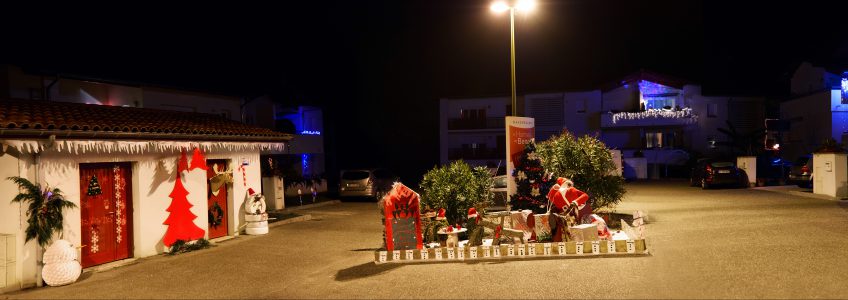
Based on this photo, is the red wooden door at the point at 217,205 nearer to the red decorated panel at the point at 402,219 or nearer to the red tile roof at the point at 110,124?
the red tile roof at the point at 110,124

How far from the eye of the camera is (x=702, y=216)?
1454 centimetres

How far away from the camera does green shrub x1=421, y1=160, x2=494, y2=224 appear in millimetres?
11305

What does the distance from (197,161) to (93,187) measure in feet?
7.34

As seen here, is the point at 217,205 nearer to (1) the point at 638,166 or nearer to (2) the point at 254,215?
(2) the point at 254,215

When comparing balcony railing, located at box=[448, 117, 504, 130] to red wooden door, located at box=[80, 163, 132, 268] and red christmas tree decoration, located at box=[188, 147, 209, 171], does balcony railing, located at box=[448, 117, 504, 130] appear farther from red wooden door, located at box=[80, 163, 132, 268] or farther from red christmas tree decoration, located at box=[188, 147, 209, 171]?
red wooden door, located at box=[80, 163, 132, 268]

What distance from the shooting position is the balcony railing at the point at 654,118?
1437 inches

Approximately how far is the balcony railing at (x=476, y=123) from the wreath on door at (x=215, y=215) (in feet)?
98.3

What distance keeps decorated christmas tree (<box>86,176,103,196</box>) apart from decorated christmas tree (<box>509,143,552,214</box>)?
27.3 ft

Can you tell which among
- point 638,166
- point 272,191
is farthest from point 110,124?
point 638,166

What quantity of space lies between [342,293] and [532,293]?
2562 mm

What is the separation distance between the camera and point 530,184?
12.6 metres

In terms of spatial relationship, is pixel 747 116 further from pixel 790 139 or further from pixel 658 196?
pixel 658 196

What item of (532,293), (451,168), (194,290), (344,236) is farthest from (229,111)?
(532,293)

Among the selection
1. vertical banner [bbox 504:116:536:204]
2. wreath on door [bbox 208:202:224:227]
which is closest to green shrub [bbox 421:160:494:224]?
vertical banner [bbox 504:116:536:204]
